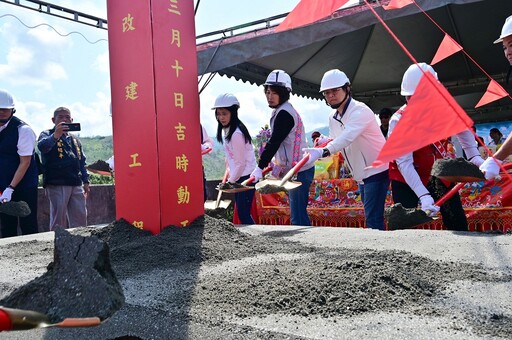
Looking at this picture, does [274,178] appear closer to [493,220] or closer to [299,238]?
[299,238]

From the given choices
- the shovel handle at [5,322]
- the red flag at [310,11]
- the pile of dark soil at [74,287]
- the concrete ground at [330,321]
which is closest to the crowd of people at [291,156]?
the red flag at [310,11]

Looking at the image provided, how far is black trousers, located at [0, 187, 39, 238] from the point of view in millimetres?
3578

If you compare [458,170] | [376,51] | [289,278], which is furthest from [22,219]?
[376,51]

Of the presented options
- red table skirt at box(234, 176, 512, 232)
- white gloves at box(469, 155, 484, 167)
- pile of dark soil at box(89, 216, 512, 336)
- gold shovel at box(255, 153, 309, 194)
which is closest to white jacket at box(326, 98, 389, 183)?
gold shovel at box(255, 153, 309, 194)

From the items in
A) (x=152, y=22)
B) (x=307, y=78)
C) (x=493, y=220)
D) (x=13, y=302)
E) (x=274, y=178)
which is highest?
(x=307, y=78)

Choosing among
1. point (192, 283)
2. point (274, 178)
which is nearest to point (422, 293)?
point (192, 283)

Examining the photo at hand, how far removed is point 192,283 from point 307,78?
6.45 meters

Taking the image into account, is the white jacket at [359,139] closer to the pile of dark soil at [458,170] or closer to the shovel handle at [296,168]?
the shovel handle at [296,168]

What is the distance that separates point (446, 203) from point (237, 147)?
61.2 inches

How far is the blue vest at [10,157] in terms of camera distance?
3557 millimetres

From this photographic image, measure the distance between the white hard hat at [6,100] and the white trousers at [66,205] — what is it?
828mm

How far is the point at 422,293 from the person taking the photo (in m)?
1.27

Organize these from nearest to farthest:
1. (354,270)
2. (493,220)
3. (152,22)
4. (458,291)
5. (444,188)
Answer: (458,291), (354,270), (152,22), (444,188), (493,220)

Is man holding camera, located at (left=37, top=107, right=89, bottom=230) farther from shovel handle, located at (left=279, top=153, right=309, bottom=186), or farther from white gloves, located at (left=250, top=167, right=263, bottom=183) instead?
shovel handle, located at (left=279, top=153, right=309, bottom=186)
